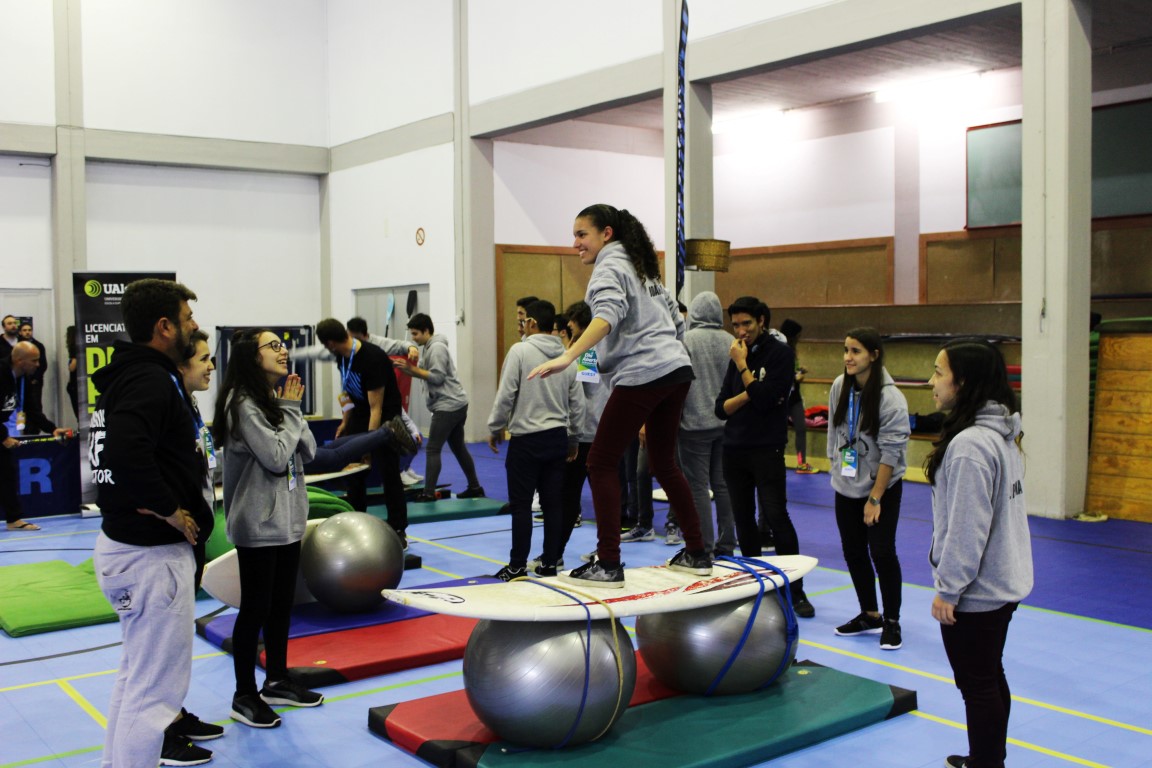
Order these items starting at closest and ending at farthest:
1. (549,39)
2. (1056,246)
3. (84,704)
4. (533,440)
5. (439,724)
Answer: (439,724) → (84,704) → (533,440) → (1056,246) → (549,39)

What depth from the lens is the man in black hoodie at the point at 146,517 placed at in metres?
3.12

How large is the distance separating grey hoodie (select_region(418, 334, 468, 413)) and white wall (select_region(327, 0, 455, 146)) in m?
5.96

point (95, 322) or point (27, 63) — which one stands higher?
point (27, 63)

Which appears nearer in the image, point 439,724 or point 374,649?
point 439,724

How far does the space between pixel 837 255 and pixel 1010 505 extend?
10873 mm

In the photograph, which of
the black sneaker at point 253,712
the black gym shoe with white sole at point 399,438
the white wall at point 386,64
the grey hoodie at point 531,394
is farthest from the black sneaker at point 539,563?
the white wall at point 386,64

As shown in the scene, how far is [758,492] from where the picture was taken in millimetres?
5520

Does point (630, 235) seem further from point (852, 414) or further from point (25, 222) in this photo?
point (25, 222)

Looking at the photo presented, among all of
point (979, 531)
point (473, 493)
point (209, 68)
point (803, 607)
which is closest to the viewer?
point (979, 531)

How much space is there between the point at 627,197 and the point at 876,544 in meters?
11.1

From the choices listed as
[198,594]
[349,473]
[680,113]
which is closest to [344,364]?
[349,473]

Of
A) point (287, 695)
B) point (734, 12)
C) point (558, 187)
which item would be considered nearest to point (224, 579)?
point (287, 695)

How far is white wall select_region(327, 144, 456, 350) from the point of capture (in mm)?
14367

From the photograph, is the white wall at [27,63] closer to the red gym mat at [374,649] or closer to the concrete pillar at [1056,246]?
the red gym mat at [374,649]
